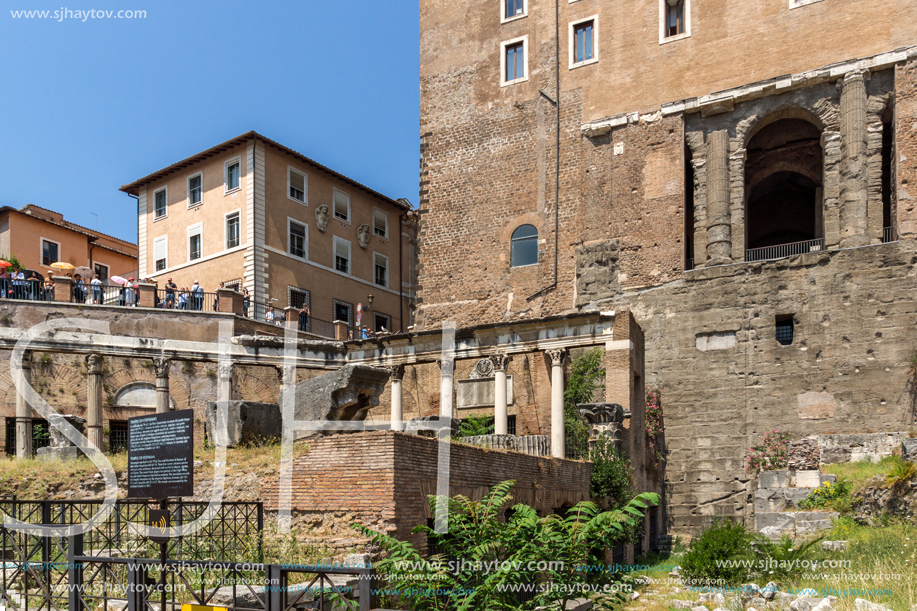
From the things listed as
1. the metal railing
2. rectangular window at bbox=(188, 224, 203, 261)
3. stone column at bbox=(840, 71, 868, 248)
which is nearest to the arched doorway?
the metal railing

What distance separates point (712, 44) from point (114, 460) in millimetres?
24331

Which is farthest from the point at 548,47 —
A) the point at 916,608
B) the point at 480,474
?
the point at 916,608

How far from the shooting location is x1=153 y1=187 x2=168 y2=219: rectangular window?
3912 centimetres

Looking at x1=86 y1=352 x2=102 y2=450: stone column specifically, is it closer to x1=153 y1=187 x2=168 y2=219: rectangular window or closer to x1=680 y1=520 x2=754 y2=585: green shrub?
x1=153 y1=187 x2=168 y2=219: rectangular window

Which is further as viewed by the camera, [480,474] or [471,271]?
[471,271]

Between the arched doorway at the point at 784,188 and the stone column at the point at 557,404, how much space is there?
897cm

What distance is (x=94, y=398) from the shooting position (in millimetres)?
25031

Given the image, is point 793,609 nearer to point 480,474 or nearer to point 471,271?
point 480,474

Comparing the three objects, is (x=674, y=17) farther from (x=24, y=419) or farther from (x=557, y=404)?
(x=24, y=419)

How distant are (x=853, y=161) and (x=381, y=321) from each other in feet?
72.9

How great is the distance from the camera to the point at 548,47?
3378cm

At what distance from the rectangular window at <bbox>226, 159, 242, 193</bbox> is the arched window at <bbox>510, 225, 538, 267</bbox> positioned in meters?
12.0

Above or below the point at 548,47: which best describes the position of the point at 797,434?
below

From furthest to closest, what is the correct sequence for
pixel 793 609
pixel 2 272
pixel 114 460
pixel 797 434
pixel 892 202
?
pixel 2 272, pixel 892 202, pixel 797 434, pixel 114 460, pixel 793 609
